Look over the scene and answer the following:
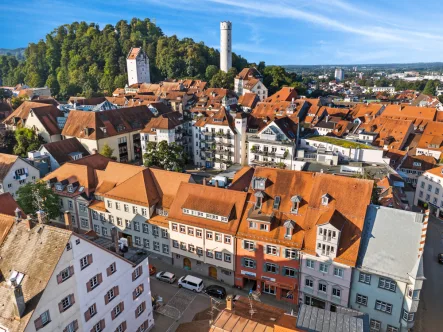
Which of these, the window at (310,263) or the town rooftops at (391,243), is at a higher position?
the town rooftops at (391,243)

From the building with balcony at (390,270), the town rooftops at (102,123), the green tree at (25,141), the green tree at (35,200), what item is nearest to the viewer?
the building with balcony at (390,270)

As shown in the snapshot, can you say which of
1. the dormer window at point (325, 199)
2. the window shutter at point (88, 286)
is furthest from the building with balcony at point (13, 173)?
the dormer window at point (325, 199)

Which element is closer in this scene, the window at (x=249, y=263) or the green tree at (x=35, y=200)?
the window at (x=249, y=263)

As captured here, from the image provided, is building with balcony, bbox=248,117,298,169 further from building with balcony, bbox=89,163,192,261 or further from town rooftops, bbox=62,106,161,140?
town rooftops, bbox=62,106,161,140

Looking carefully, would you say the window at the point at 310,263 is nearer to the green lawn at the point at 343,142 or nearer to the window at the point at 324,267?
the window at the point at 324,267

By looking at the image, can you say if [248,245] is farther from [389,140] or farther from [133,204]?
[389,140]

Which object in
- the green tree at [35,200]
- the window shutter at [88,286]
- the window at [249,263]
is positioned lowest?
the window at [249,263]
